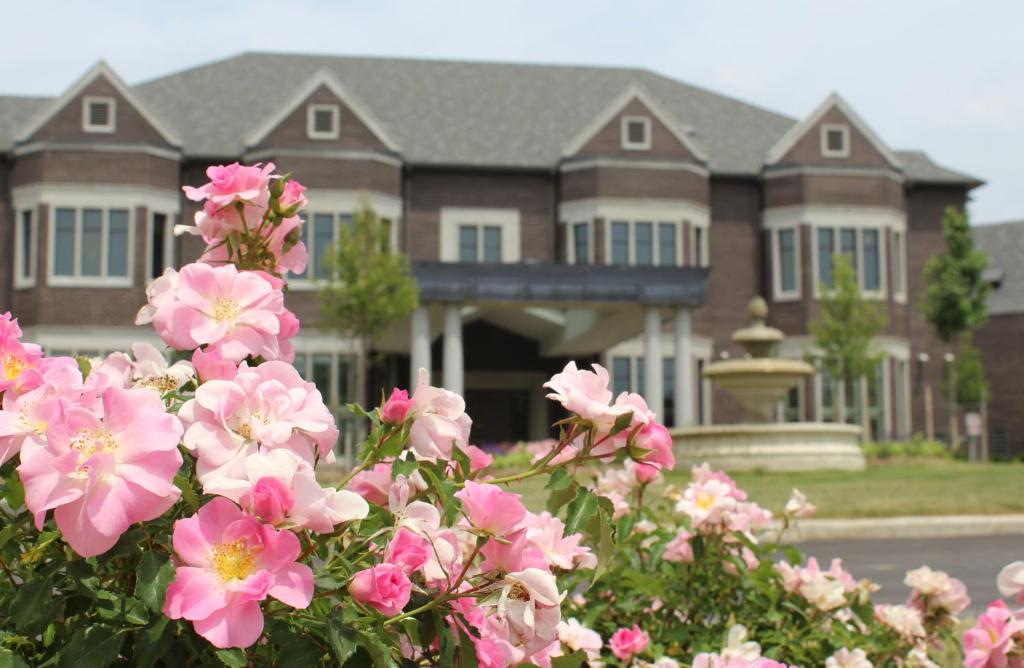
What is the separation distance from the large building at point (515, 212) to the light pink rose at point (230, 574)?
25150mm

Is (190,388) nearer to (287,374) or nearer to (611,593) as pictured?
(287,374)

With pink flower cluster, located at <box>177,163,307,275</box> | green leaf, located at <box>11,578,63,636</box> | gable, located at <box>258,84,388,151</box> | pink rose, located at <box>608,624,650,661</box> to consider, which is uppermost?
gable, located at <box>258,84,388,151</box>

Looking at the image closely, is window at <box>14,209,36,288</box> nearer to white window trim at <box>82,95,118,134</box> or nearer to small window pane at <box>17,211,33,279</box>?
small window pane at <box>17,211,33,279</box>

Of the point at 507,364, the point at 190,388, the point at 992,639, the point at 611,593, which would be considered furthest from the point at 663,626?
the point at 507,364

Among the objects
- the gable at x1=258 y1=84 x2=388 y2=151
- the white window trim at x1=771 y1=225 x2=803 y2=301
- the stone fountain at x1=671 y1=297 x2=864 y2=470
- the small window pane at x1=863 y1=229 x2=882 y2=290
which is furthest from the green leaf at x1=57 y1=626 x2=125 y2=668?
the small window pane at x1=863 y1=229 x2=882 y2=290

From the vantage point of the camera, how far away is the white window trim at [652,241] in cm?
3247

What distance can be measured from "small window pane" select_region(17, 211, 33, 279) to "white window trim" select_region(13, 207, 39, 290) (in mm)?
25

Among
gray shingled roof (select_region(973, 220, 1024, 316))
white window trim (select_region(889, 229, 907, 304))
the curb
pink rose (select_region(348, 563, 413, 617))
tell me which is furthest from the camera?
gray shingled roof (select_region(973, 220, 1024, 316))

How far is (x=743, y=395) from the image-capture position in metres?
25.2

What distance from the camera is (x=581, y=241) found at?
108 ft

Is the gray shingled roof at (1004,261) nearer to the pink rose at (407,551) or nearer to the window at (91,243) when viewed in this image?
the window at (91,243)

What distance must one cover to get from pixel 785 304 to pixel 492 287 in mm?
11422

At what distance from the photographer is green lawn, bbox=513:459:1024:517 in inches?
621

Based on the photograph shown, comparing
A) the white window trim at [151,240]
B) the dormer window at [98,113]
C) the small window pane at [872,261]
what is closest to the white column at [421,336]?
the white window trim at [151,240]
